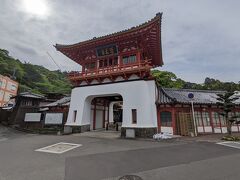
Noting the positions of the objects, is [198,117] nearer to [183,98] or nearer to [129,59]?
[183,98]

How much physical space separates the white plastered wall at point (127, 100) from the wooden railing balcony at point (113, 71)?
40.6 inches

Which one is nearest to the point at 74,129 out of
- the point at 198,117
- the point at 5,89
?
the point at 198,117

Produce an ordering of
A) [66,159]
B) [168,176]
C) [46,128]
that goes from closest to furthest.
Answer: [168,176] < [66,159] < [46,128]

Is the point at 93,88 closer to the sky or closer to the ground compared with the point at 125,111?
closer to the sky

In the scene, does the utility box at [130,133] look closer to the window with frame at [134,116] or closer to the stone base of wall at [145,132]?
the stone base of wall at [145,132]

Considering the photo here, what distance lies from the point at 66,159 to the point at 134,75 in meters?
9.41

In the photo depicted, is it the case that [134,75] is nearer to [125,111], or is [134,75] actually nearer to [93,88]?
[125,111]

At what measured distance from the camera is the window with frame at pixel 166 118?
13.4 meters

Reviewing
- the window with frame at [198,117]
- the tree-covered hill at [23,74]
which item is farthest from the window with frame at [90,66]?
the tree-covered hill at [23,74]

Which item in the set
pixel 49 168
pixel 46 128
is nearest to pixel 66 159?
pixel 49 168

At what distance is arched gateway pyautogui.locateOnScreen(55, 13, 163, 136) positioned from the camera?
12664 mm

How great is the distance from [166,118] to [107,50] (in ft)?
29.1

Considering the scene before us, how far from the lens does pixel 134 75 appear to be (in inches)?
544

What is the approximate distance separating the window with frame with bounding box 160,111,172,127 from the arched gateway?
87cm
